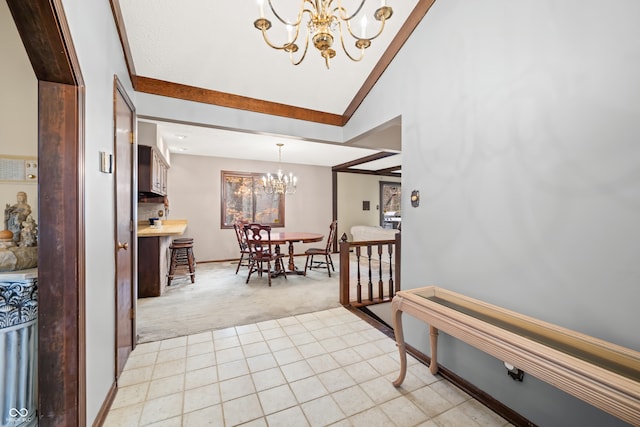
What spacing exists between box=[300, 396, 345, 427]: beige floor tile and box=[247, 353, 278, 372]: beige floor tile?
0.49 m

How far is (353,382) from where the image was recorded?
180 cm

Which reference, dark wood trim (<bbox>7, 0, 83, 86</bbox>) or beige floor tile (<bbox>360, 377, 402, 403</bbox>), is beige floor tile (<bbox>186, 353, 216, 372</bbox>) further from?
dark wood trim (<bbox>7, 0, 83, 86</bbox>)

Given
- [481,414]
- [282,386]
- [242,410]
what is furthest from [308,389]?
[481,414]

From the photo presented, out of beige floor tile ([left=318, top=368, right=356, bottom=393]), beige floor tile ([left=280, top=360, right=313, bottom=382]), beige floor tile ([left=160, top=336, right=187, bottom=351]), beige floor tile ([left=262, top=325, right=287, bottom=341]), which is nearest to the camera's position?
beige floor tile ([left=318, top=368, right=356, bottom=393])

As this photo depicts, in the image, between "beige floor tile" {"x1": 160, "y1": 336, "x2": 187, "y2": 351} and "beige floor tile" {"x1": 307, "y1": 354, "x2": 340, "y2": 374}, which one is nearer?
"beige floor tile" {"x1": 307, "y1": 354, "x2": 340, "y2": 374}

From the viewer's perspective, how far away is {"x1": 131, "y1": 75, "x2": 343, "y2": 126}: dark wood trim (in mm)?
2324

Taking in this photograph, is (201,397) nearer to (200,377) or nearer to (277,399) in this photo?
(200,377)

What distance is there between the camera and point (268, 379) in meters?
1.83

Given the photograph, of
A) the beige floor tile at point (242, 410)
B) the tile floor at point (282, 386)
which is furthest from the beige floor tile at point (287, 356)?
the beige floor tile at point (242, 410)

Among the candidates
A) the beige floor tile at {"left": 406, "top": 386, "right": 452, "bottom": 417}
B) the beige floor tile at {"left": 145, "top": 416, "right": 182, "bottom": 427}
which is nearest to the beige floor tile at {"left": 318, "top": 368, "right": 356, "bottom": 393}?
the beige floor tile at {"left": 406, "top": 386, "right": 452, "bottom": 417}

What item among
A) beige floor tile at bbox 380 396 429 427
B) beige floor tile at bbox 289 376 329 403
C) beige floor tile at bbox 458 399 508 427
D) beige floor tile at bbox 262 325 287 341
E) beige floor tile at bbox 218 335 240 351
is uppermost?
beige floor tile at bbox 262 325 287 341

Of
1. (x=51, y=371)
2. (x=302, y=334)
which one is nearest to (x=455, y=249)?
(x=302, y=334)

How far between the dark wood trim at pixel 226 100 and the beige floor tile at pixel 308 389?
98.4 inches

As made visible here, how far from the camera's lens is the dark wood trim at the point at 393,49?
2.01 m
